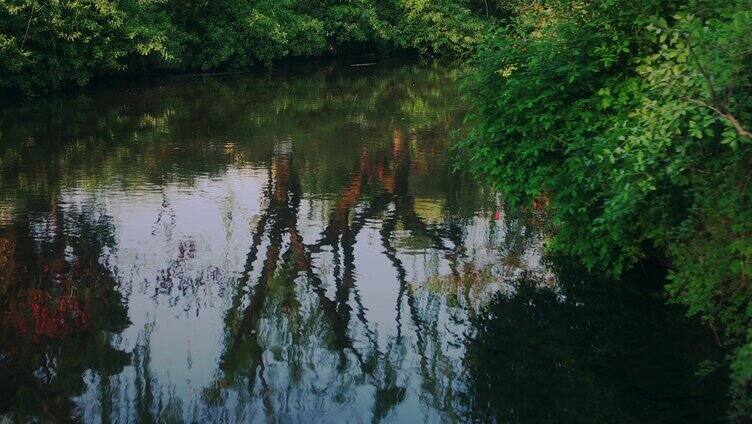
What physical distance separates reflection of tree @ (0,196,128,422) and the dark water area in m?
0.03

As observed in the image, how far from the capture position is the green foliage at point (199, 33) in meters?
25.5

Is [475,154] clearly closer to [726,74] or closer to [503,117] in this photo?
[503,117]

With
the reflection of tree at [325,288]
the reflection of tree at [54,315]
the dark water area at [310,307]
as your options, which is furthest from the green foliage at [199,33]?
the reflection of tree at [54,315]

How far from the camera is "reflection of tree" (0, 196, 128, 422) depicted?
23.2ft

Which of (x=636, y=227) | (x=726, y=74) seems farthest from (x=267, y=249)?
(x=726, y=74)

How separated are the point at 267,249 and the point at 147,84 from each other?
21923mm

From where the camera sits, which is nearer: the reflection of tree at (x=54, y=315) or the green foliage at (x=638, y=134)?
the green foliage at (x=638, y=134)

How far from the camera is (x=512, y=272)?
1018 centimetres

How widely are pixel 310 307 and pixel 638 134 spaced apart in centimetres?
373

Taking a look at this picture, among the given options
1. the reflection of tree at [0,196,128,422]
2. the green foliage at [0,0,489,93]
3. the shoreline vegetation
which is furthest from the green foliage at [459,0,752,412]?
the green foliage at [0,0,489,93]

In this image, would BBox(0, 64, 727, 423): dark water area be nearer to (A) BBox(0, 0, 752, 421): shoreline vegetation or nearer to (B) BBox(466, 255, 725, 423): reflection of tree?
(B) BBox(466, 255, 725, 423): reflection of tree

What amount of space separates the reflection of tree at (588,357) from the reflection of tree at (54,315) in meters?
3.25

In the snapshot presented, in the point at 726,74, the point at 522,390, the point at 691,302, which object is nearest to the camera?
the point at 726,74

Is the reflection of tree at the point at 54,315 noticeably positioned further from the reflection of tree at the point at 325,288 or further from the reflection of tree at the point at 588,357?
the reflection of tree at the point at 588,357
